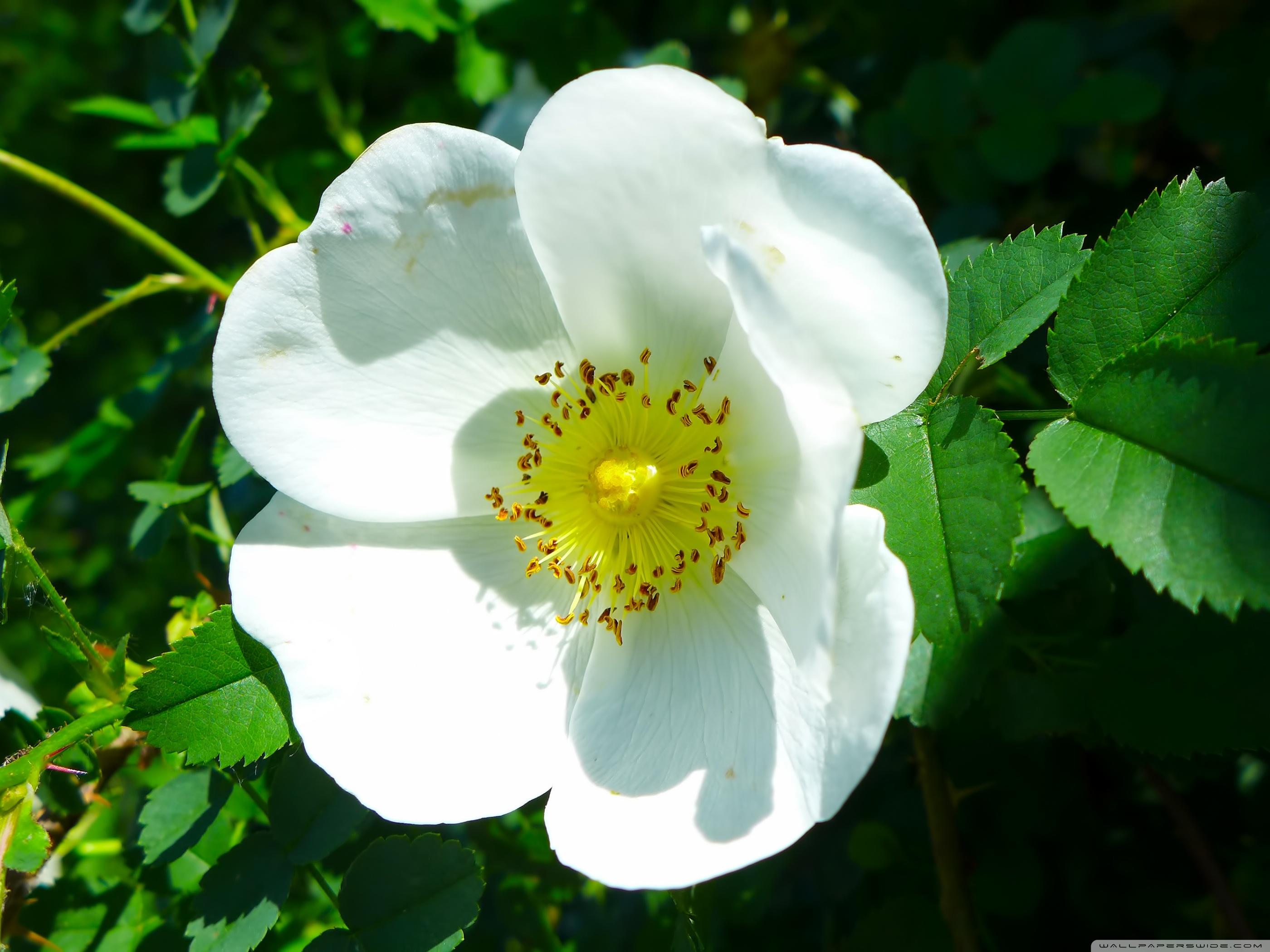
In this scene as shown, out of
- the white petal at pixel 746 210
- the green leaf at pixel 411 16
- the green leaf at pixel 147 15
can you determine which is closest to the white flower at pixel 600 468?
the white petal at pixel 746 210

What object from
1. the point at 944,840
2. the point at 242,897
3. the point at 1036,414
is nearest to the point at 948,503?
the point at 1036,414

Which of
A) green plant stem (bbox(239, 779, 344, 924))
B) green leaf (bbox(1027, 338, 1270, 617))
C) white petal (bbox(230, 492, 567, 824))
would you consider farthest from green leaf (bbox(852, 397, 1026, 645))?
green plant stem (bbox(239, 779, 344, 924))

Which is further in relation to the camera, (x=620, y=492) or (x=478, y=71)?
(x=478, y=71)

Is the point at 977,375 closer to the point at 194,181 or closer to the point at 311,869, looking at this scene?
the point at 311,869

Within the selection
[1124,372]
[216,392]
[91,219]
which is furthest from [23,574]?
[91,219]

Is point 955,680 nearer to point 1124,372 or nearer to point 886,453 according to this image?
point 886,453

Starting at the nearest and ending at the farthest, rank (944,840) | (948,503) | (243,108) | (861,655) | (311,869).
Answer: (861,655) < (948,503) < (311,869) < (944,840) < (243,108)

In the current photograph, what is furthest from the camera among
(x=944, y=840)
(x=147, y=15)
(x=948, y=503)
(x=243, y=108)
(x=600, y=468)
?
(x=147, y=15)
